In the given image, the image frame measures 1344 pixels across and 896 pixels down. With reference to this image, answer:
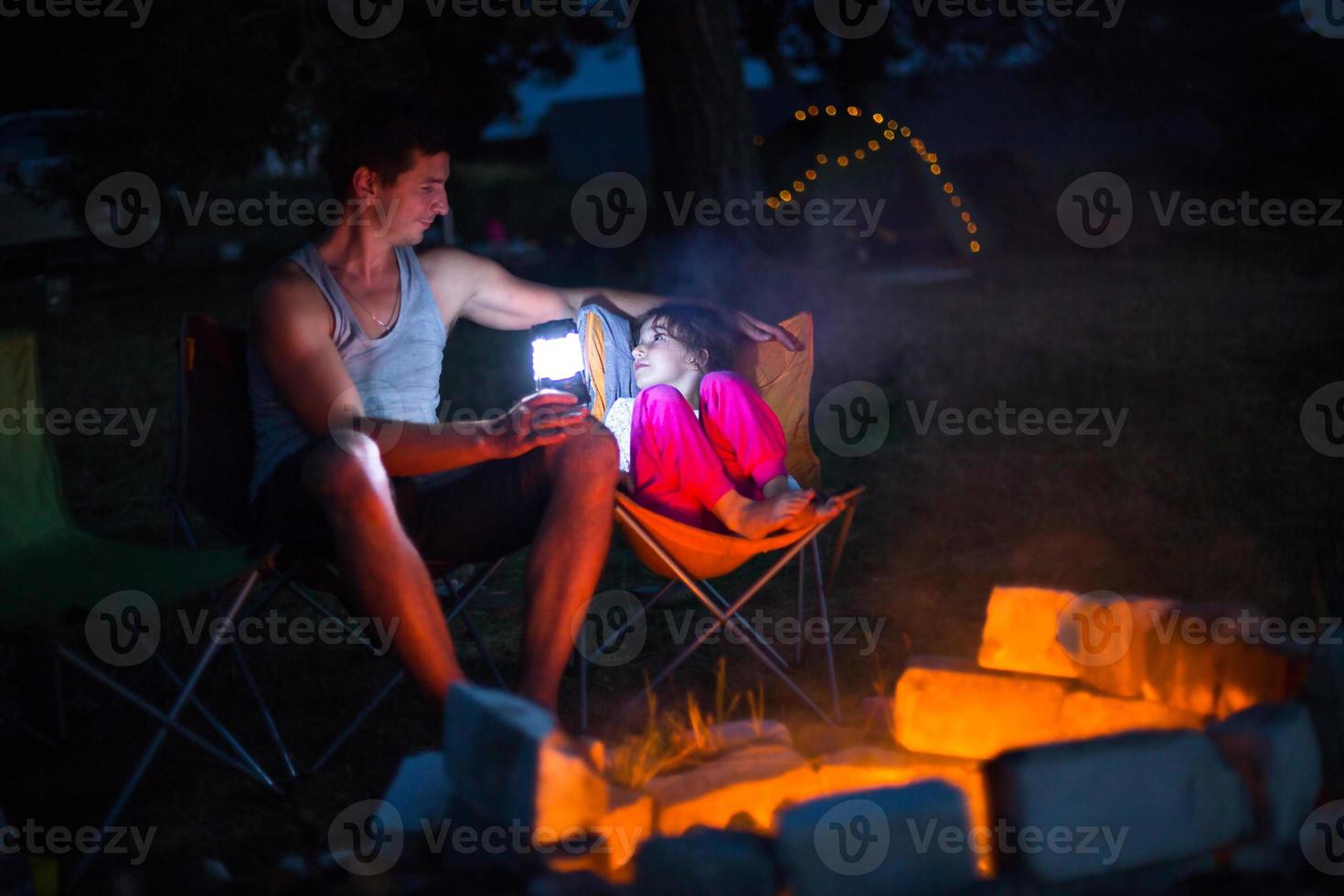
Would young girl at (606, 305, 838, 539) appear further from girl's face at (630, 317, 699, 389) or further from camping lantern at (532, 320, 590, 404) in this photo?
camping lantern at (532, 320, 590, 404)

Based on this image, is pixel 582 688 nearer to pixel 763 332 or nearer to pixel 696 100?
pixel 763 332

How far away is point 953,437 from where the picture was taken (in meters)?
5.11

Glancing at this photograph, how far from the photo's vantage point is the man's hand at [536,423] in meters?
2.29

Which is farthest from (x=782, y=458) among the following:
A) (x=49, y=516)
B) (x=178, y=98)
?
(x=178, y=98)

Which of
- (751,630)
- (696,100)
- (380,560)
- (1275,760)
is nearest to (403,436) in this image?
(380,560)

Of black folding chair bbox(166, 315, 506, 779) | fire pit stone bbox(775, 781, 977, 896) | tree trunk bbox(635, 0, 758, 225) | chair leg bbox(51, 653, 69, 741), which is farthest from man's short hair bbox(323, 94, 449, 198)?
tree trunk bbox(635, 0, 758, 225)

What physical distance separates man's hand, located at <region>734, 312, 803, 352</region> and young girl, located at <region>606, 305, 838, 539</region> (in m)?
0.05

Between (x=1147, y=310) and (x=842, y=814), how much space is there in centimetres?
703

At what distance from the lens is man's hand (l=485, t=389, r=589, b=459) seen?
229 cm

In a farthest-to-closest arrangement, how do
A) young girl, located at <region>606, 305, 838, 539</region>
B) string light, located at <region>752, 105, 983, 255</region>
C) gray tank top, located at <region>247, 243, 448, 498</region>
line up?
1. string light, located at <region>752, 105, 983, 255</region>
2. young girl, located at <region>606, 305, 838, 539</region>
3. gray tank top, located at <region>247, 243, 448, 498</region>

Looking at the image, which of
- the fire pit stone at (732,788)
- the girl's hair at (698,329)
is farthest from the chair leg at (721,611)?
the girl's hair at (698,329)

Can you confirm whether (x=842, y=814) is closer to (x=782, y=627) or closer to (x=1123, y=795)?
(x=1123, y=795)

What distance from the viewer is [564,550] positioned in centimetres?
228

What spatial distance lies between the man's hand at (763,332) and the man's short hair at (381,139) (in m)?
0.75
